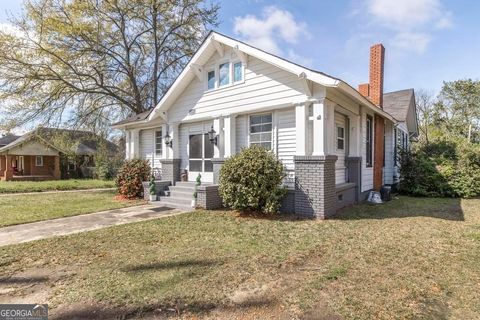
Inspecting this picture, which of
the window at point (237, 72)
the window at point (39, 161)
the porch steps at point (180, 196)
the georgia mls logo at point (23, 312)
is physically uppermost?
the window at point (237, 72)

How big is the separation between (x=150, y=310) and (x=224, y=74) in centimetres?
842

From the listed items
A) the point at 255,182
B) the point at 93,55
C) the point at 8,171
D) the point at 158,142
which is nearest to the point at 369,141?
the point at 255,182

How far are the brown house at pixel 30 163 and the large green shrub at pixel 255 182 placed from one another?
Answer: 23298 millimetres

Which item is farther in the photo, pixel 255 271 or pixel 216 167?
pixel 216 167

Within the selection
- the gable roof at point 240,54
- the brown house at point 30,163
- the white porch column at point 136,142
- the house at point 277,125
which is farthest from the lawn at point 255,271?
the brown house at point 30,163

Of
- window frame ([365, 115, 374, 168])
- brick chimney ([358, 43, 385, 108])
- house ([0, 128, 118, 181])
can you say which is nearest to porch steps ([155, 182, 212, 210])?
window frame ([365, 115, 374, 168])

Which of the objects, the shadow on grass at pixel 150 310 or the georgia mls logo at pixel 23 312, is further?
the georgia mls logo at pixel 23 312

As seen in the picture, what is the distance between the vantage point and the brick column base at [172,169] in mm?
11656

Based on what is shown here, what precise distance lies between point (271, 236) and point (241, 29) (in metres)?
11.8

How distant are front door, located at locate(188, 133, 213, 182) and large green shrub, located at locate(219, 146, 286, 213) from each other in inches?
115

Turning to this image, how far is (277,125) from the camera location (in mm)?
8703

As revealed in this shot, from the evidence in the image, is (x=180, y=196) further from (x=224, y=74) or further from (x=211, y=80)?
(x=224, y=74)

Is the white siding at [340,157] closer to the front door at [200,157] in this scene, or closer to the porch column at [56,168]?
the front door at [200,157]

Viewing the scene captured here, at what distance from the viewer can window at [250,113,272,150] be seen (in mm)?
8922
